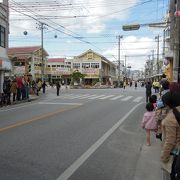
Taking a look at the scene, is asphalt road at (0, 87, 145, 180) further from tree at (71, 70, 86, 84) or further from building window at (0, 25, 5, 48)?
tree at (71, 70, 86, 84)

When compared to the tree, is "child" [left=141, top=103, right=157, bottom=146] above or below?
below

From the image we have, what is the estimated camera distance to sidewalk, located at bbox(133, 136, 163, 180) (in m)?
7.37

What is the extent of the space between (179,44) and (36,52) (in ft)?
254

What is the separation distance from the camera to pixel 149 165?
8289 millimetres

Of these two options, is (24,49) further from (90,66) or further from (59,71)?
(90,66)

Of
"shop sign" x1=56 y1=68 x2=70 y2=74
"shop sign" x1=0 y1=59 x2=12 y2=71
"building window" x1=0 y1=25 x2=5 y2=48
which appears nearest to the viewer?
"shop sign" x1=0 y1=59 x2=12 y2=71

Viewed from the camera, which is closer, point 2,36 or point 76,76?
point 2,36

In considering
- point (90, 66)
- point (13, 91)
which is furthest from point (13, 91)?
point (90, 66)

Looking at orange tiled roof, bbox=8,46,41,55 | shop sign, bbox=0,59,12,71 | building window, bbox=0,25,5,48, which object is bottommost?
shop sign, bbox=0,59,12,71

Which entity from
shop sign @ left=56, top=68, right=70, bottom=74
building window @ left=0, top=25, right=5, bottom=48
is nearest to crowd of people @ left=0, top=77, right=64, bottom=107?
building window @ left=0, top=25, right=5, bottom=48

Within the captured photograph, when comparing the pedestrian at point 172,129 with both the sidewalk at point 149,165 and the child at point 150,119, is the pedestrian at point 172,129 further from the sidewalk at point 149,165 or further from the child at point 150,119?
the child at point 150,119

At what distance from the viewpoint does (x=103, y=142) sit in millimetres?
11242

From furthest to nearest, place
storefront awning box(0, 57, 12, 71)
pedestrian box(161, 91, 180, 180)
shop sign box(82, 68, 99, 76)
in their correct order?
shop sign box(82, 68, 99, 76)
storefront awning box(0, 57, 12, 71)
pedestrian box(161, 91, 180, 180)

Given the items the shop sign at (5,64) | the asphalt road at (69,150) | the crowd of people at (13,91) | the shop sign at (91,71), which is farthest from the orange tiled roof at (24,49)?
the asphalt road at (69,150)
